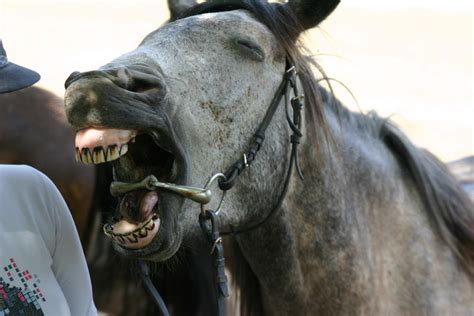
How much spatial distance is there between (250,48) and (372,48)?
12671 mm

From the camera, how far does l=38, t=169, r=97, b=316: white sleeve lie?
2418mm

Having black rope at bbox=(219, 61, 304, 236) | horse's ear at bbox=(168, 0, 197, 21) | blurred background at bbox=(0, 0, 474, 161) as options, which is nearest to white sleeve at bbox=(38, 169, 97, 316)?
black rope at bbox=(219, 61, 304, 236)

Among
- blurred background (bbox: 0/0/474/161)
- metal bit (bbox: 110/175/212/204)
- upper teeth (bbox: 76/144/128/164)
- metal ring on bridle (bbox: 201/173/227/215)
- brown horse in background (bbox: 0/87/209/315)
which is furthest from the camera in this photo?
blurred background (bbox: 0/0/474/161)

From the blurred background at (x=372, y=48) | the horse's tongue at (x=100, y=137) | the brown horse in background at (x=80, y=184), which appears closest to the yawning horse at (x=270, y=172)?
the horse's tongue at (x=100, y=137)

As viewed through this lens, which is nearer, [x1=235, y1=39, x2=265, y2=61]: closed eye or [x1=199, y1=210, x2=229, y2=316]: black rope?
[x1=199, y1=210, x2=229, y2=316]: black rope

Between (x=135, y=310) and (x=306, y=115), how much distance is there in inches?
71.5

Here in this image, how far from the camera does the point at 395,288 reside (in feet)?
10.3

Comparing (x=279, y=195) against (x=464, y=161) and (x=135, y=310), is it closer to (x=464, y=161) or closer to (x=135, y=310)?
(x=135, y=310)

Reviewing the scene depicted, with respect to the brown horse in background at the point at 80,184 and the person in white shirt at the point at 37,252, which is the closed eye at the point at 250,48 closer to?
the person in white shirt at the point at 37,252

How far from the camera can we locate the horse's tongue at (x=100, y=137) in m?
2.20

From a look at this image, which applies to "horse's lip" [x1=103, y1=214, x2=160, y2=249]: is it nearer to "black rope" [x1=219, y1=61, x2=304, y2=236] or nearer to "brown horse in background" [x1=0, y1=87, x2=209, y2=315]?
"black rope" [x1=219, y1=61, x2=304, y2=236]

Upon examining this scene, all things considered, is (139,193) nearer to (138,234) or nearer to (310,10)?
(138,234)

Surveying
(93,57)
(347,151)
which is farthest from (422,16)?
(347,151)

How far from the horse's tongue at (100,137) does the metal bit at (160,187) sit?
0.49 ft
